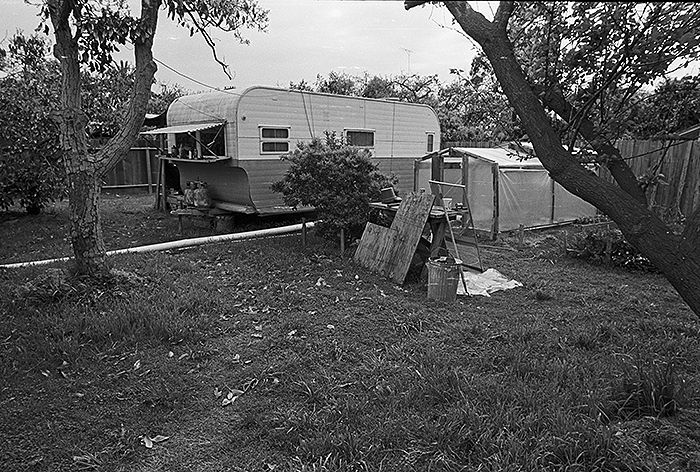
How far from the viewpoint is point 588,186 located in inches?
106

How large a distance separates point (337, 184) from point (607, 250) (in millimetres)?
4346

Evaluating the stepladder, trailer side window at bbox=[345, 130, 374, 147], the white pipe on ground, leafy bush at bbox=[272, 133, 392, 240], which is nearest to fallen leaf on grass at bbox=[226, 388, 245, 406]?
the stepladder

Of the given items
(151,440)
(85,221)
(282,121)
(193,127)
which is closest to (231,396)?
(151,440)

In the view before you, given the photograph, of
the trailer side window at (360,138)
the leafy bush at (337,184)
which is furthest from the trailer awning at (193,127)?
the trailer side window at (360,138)

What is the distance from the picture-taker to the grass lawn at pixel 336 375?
2877 mm

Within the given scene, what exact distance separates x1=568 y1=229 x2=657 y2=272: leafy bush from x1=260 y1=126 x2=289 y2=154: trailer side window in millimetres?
5722

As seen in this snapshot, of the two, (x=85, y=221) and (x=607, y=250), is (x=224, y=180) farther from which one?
Result: (x=607, y=250)

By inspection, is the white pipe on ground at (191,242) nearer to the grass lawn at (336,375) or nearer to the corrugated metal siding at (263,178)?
the corrugated metal siding at (263,178)

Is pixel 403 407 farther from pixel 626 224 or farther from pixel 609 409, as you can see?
pixel 626 224

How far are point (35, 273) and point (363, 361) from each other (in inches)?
182

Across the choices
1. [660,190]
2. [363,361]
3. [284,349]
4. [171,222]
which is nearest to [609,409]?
[363,361]

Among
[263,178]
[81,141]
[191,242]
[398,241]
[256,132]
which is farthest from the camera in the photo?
[263,178]

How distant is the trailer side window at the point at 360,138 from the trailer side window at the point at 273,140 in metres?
1.55

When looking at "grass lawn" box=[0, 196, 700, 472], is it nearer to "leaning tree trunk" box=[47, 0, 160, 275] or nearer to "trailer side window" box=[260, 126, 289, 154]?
"leaning tree trunk" box=[47, 0, 160, 275]
